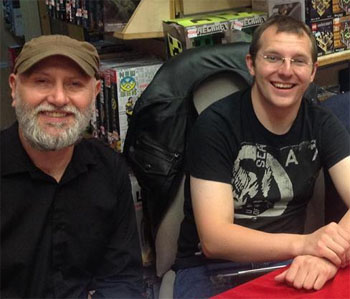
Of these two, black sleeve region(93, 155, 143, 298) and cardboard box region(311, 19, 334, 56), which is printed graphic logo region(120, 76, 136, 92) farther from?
cardboard box region(311, 19, 334, 56)

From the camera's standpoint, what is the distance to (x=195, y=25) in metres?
1.65

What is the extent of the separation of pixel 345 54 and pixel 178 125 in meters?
0.93

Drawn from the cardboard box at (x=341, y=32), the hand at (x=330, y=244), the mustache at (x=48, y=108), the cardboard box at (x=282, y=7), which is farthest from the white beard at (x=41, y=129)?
the cardboard box at (x=341, y=32)

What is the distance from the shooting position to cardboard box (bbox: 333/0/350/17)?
1.97 m

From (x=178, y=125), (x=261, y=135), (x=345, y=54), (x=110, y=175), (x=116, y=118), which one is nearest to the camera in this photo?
(x=110, y=175)

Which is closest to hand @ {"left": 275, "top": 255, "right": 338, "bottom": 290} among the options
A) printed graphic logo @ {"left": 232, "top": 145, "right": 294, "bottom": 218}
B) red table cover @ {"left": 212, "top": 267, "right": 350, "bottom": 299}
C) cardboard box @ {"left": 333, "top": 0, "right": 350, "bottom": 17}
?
red table cover @ {"left": 212, "top": 267, "right": 350, "bottom": 299}

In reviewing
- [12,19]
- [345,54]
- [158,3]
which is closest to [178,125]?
[158,3]

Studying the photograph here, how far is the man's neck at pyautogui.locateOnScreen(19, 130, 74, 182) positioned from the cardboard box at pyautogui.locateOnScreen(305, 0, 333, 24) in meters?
1.19

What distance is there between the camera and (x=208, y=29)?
5.49 ft

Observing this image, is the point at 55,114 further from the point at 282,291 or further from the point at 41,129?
the point at 282,291

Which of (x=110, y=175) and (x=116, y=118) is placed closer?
(x=110, y=175)

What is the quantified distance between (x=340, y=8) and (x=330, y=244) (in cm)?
124

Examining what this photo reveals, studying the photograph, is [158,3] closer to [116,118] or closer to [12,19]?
[116,118]

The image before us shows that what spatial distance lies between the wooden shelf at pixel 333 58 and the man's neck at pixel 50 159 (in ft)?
3.85
